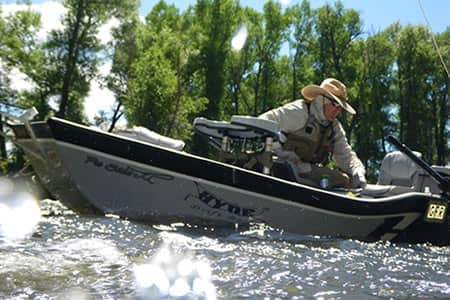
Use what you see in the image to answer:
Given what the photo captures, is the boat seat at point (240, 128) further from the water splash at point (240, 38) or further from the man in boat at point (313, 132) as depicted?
the water splash at point (240, 38)

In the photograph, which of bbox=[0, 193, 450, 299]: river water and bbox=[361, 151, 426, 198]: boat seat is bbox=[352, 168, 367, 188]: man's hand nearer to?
bbox=[361, 151, 426, 198]: boat seat

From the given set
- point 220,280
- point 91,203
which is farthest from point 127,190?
point 220,280

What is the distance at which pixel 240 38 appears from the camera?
3491 centimetres

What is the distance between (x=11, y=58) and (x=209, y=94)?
11655 mm

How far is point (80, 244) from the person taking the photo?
378 centimetres

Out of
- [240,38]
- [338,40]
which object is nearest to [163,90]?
[240,38]

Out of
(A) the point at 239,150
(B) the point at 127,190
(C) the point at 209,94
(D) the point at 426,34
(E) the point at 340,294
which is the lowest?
(E) the point at 340,294

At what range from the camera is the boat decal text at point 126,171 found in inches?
195

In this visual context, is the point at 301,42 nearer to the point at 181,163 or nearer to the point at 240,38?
the point at 240,38

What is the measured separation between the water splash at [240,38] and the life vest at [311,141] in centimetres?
2814

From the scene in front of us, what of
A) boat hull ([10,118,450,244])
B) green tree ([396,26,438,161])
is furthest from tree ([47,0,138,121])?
boat hull ([10,118,450,244])

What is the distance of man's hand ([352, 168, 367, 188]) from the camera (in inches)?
266

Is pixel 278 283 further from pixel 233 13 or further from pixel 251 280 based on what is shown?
pixel 233 13

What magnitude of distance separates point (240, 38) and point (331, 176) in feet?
95.9
